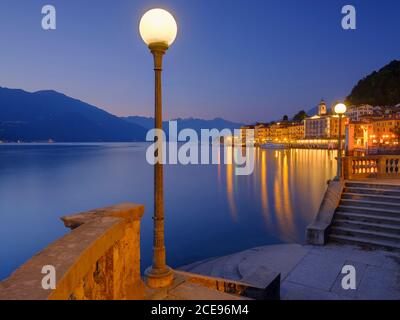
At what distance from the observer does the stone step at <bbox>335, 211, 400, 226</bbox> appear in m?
10.1

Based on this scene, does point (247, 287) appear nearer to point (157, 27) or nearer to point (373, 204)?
point (157, 27)

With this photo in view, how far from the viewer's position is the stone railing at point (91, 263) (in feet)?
7.83

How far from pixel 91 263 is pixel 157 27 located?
3578 millimetres

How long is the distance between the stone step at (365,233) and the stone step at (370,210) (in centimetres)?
82

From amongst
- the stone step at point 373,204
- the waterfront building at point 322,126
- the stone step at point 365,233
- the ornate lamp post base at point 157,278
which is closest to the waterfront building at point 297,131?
the waterfront building at point 322,126

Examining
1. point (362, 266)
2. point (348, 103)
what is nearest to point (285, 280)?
point (362, 266)

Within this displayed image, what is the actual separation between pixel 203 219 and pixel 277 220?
628 centimetres

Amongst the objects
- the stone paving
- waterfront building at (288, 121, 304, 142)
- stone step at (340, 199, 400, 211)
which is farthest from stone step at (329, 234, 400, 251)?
waterfront building at (288, 121, 304, 142)

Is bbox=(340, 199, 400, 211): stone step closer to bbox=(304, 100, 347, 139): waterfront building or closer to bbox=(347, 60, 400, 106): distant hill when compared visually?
bbox=(304, 100, 347, 139): waterfront building

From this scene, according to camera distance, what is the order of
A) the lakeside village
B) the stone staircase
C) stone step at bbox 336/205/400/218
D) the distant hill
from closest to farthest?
the stone staircase < stone step at bbox 336/205/400/218 < the lakeside village < the distant hill

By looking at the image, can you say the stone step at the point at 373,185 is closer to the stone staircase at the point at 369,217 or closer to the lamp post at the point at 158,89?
the stone staircase at the point at 369,217

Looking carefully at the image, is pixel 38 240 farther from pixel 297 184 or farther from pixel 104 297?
pixel 297 184

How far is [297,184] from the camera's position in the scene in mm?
43812

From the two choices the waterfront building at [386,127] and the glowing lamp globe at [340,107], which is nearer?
the glowing lamp globe at [340,107]
